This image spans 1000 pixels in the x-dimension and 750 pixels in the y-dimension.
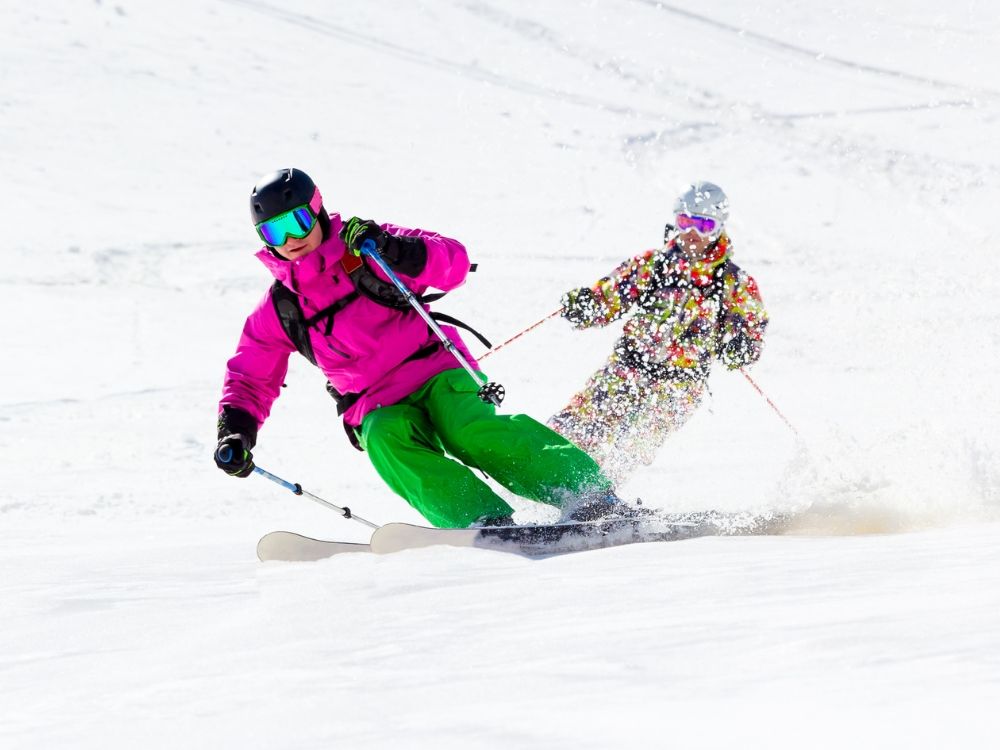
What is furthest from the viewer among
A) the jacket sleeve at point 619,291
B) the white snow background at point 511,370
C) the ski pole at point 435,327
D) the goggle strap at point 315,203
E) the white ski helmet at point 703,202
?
the jacket sleeve at point 619,291

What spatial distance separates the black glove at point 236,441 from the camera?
4375 millimetres

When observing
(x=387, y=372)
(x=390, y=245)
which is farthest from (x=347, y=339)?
(x=390, y=245)

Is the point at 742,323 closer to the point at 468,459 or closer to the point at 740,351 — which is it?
the point at 740,351

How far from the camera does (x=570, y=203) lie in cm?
1577

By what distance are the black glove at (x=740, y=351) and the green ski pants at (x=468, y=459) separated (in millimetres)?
1293

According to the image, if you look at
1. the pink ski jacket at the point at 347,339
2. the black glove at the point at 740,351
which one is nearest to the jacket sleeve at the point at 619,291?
the black glove at the point at 740,351

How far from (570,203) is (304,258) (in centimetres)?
1160

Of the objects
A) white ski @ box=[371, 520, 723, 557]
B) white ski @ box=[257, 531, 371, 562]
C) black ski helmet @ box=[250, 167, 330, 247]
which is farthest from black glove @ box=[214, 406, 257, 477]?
black ski helmet @ box=[250, 167, 330, 247]

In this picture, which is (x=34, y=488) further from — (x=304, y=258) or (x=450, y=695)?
(x=450, y=695)

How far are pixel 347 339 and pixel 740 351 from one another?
6.52ft

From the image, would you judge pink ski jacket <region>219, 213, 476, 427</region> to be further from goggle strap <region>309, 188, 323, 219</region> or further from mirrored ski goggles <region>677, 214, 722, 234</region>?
mirrored ski goggles <region>677, 214, 722, 234</region>

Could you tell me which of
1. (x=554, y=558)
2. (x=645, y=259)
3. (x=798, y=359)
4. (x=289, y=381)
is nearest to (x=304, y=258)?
(x=554, y=558)

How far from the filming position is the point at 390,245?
14.3 feet

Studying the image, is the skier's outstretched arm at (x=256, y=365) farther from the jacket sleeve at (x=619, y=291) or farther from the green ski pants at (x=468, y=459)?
the jacket sleeve at (x=619, y=291)
